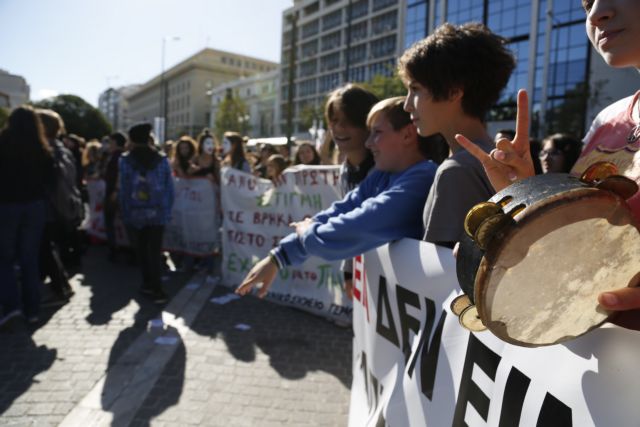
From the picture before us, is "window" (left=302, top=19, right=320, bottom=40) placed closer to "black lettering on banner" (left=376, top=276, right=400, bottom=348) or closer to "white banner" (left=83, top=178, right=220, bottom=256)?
"white banner" (left=83, top=178, right=220, bottom=256)

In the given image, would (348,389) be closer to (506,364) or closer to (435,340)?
(435,340)

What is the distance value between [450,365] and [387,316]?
56 centimetres

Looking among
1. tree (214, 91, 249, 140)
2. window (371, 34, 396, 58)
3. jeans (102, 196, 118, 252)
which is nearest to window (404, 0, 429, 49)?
window (371, 34, 396, 58)

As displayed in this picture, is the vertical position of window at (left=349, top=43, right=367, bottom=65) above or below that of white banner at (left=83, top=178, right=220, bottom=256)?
above

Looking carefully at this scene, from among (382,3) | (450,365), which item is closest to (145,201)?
(450,365)

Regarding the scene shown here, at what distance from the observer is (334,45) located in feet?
225

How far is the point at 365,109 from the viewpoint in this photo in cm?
334

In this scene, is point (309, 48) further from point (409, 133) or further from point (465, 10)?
point (409, 133)

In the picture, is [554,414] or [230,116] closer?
[554,414]

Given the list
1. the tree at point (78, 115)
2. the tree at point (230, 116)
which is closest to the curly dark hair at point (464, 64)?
the tree at point (78, 115)

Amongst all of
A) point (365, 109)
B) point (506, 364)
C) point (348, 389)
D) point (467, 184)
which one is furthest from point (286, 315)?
point (506, 364)

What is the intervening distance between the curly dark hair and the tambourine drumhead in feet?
3.87

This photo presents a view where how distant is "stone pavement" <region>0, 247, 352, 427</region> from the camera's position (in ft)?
9.86

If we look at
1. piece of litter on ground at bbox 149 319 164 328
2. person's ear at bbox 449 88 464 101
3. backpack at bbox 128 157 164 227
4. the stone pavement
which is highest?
person's ear at bbox 449 88 464 101
